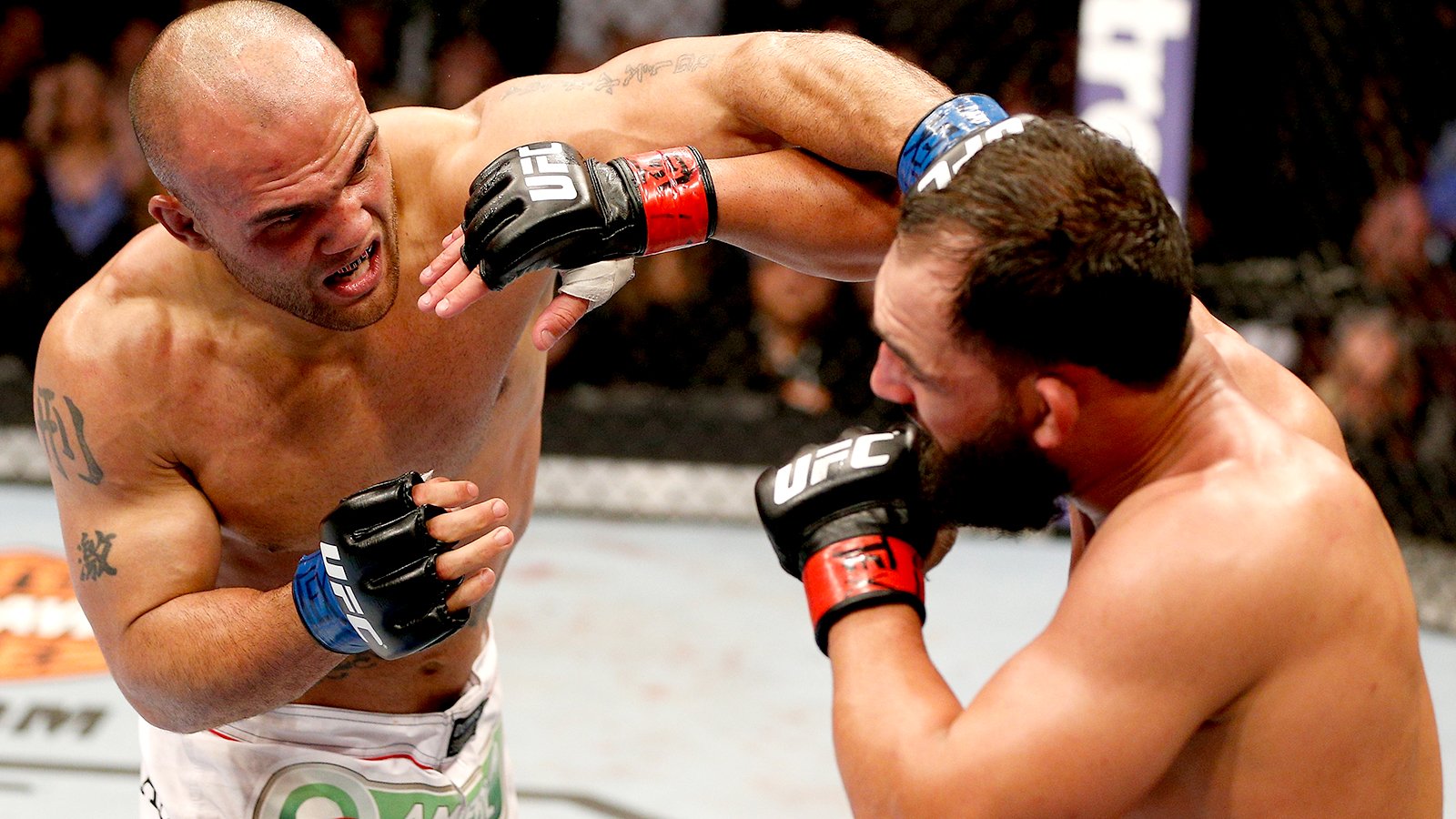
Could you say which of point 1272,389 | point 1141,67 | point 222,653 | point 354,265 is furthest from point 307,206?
point 1141,67

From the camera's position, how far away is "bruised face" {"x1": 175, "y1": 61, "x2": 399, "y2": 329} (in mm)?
1609

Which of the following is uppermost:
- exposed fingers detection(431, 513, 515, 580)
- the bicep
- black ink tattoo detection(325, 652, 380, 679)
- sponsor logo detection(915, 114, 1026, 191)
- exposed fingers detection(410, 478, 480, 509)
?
sponsor logo detection(915, 114, 1026, 191)

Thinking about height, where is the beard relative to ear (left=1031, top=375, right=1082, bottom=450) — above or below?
below

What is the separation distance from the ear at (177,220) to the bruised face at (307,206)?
0.05ft

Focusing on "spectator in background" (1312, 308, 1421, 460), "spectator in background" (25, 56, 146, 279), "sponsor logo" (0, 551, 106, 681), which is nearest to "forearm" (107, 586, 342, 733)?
"sponsor logo" (0, 551, 106, 681)

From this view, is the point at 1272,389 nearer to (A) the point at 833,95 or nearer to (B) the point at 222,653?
(A) the point at 833,95

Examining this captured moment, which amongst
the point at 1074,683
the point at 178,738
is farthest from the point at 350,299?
the point at 1074,683

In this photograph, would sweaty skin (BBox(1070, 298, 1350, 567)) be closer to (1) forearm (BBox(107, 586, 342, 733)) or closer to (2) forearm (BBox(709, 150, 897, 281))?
(2) forearm (BBox(709, 150, 897, 281))

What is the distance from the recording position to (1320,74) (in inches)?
178

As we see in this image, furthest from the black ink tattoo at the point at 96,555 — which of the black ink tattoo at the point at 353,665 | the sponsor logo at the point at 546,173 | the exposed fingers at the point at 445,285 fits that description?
the sponsor logo at the point at 546,173

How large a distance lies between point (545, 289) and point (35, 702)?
6.56ft

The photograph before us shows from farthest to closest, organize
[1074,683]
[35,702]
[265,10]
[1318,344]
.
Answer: [1318,344], [35,702], [265,10], [1074,683]

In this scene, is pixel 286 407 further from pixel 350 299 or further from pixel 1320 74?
pixel 1320 74

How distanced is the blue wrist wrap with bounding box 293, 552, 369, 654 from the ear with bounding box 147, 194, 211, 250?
421 millimetres
